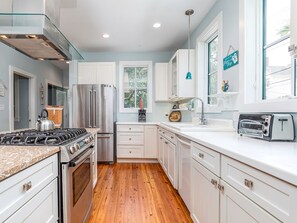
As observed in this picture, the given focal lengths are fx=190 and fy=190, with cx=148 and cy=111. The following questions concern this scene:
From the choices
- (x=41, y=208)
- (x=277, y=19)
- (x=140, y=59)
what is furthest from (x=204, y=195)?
(x=140, y=59)

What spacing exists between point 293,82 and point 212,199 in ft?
3.57

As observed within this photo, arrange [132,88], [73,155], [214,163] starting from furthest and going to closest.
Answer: [132,88]
[73,155]
[214,163]

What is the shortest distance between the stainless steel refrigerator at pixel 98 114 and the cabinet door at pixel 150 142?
0.72 metres

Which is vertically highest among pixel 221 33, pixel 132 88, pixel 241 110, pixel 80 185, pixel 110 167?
pixel 221 33

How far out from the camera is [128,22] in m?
3.14

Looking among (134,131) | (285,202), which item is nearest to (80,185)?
(285,202)

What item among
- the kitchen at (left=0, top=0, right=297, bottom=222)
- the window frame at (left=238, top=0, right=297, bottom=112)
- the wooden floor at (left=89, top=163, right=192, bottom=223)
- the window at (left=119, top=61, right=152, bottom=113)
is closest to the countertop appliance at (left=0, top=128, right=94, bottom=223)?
the kitchen at (left=0, top=0, right=297, bottom=222)

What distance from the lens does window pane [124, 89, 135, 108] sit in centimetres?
476

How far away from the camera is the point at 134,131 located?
13.5 ft

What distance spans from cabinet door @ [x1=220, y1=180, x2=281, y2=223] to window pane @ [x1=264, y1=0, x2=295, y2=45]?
55.1 inches

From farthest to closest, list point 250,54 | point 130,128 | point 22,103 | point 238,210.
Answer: point 22,103, point 130,128, point 250,54, point 238,210

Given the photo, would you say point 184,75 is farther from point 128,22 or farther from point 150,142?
point 150,142

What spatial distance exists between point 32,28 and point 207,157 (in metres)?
1.66

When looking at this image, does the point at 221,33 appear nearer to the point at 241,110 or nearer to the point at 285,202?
the point at 241,110
